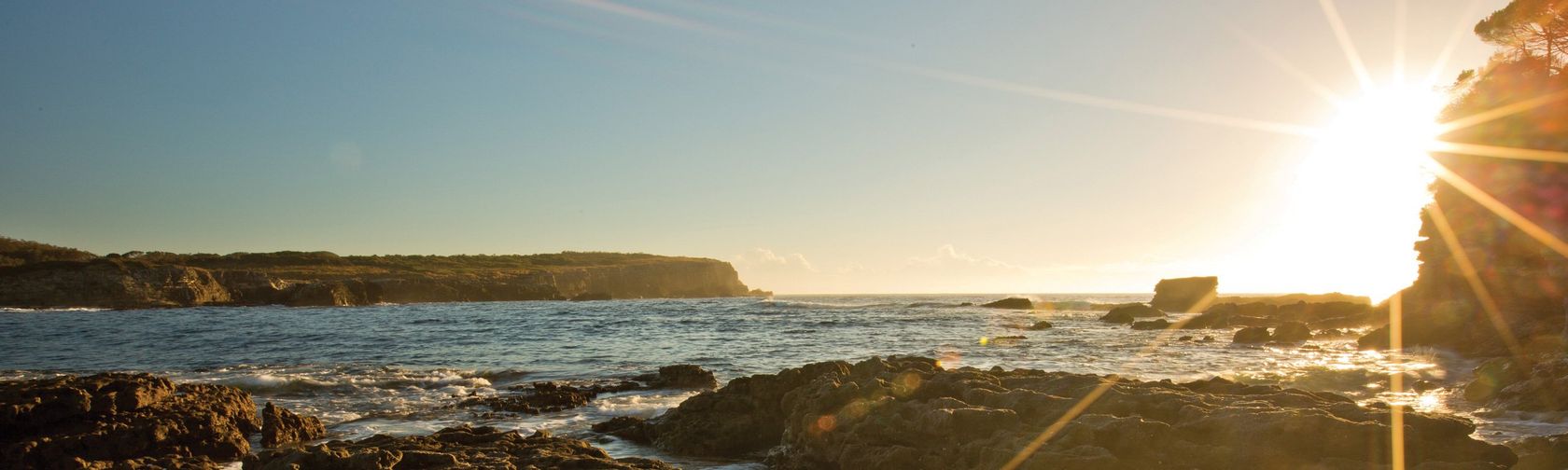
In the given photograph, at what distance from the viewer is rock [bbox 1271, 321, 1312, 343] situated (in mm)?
28641

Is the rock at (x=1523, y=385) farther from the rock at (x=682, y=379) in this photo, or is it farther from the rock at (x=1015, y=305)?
the rock at (x=1015, y=305)

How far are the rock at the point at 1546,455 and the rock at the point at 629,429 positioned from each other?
29.9 ft

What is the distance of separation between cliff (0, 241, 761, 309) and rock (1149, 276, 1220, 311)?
8736 centimetres

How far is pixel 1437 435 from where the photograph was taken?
658cm

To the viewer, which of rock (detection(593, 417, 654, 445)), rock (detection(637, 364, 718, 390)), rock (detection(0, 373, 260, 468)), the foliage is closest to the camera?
rock (detection(0, 373, 260, 468))

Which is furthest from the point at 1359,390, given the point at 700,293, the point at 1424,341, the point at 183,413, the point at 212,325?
the point at 700,293

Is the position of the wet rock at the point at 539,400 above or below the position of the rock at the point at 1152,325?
below

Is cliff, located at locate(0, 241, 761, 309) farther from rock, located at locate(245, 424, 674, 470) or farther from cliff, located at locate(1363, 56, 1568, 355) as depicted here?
cliff, located at locate(1363, 56, 1568, 355)

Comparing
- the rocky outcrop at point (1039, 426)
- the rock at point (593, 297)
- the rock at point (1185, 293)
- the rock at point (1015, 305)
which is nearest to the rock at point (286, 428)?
the rocky outcrop at point (1039, 426)

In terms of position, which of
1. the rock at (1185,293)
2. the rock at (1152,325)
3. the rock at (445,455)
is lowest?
the rock at (445,455)

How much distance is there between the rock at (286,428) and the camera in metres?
9.48

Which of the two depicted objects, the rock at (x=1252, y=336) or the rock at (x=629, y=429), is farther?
the rock at (x=1252, y=336)

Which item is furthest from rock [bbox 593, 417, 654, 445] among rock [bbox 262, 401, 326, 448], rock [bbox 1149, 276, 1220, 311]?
rock [bbox 1149, 276, 1220, 311]

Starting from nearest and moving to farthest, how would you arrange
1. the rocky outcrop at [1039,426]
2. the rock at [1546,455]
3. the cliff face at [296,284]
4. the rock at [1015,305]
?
the rock at [1546,455], the rocky outcrop at [1039,426], the cliff face at [296,284], the rock at [1015,305]
